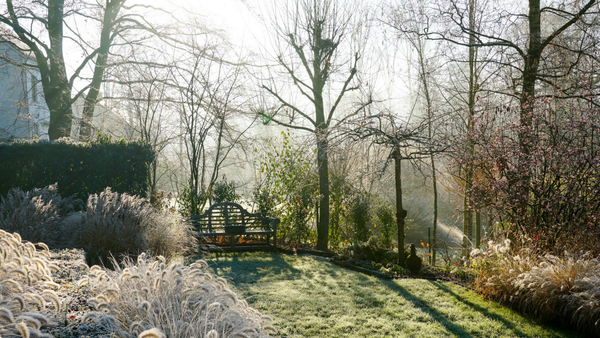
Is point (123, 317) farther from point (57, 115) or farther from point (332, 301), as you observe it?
point (57, 115)

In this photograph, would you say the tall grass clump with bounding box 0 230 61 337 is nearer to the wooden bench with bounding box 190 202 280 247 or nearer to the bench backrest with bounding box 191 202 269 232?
the wooden bench with bounding box 190 202 280 247

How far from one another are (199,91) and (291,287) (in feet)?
24.2

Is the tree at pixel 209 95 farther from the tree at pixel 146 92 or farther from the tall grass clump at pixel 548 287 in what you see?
the tall grass clump at pixel 548 287

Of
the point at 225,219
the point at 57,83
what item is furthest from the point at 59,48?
the point at 225,219

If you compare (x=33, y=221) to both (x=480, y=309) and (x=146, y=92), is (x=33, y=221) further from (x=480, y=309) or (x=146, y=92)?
(x=146, y=92)

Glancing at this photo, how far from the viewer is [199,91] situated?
37.5 feet

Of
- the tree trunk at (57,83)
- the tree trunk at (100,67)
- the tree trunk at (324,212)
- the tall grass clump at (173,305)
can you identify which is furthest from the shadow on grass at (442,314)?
the tree trunk at (100,67)

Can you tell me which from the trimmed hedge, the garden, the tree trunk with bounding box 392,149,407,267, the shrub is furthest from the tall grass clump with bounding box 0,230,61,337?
the shrub

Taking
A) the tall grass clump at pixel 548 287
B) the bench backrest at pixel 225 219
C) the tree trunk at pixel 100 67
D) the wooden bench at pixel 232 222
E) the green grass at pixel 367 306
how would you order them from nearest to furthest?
→ the tall grass clump at pixel 548 287
the green grass at pixel 367 306
the wooden bench at pixel 232 222
the bench backrest at pixel 225 219
the tree trunk at pixel 100 67

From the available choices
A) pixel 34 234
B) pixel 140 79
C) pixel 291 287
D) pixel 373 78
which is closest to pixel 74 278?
pixel 34 234

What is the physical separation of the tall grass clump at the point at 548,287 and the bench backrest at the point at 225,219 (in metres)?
5.19

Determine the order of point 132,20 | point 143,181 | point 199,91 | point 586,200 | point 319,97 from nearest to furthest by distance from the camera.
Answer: point 586,200, point 143,181, point 319,97, point 199,91, point 132,20

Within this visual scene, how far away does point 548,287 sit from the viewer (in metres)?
4.32

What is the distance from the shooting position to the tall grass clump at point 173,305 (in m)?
2.26
